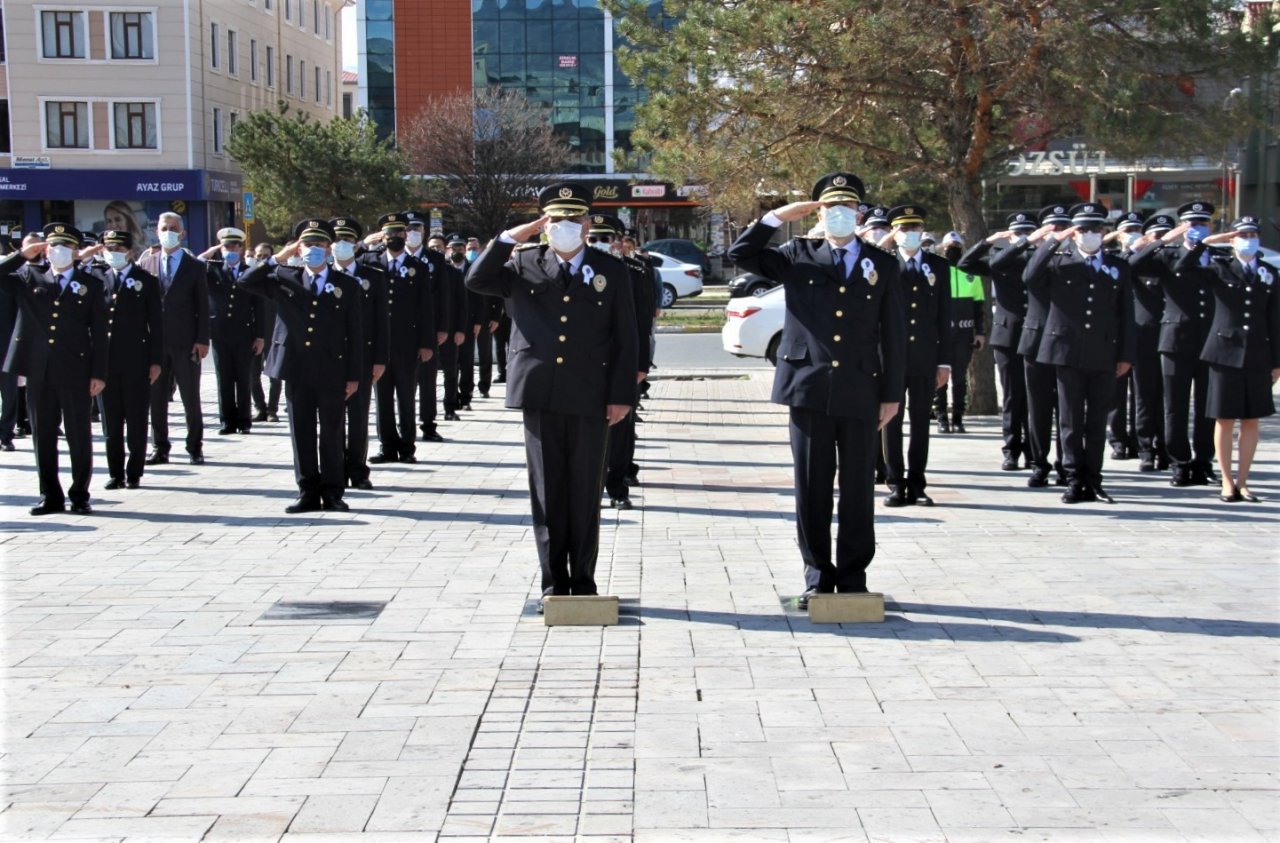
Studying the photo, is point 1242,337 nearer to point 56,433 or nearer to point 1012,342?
point 1012,342

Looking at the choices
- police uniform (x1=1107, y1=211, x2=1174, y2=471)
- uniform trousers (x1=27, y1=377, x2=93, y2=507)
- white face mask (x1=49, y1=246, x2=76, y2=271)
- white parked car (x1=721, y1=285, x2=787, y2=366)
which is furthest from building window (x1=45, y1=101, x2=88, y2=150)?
police uniform (x1=1107, y1=211, x2=1174, y2=471)

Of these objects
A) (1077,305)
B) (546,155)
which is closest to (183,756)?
(1077,305)

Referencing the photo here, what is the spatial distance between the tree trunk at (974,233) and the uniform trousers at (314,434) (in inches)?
316

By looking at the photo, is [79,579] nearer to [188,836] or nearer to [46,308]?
[46,308]

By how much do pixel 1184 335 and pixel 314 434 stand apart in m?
7.03

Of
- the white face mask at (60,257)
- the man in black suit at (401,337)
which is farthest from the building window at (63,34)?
the white face mask at (60,257)

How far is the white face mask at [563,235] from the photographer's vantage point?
732cm

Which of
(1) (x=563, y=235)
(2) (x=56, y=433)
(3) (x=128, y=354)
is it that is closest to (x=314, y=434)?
(2) (x=56, y=433)

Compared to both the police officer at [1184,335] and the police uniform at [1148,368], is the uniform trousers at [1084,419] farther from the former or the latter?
the police uniform at [1148,368]

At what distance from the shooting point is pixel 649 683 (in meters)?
6.31

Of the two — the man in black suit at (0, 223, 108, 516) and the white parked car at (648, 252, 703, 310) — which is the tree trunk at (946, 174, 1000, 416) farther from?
the white parked car at (648, 252, 703, 310)

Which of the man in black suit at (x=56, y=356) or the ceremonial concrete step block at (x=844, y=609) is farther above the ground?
the man in black suit at (x=56, y=356)

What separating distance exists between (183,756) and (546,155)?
45.5 meters

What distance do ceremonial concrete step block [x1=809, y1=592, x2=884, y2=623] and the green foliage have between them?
1597 inches
